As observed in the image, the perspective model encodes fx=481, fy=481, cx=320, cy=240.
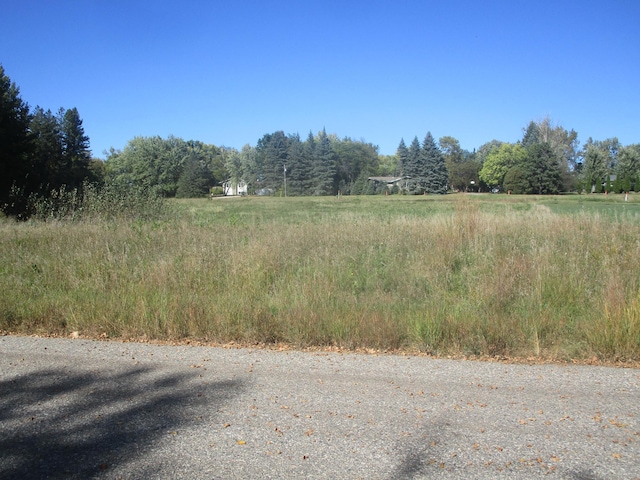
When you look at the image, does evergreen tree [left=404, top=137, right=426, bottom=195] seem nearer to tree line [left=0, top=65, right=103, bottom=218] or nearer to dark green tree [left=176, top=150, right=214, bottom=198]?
dark green tree [left=176, top=150, right=214, bottom=198]

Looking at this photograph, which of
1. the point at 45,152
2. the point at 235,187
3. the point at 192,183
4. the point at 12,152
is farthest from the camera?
the point at 235,187

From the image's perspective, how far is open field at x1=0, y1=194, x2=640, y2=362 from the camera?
228 inches

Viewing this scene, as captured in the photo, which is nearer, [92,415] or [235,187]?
[92,415]

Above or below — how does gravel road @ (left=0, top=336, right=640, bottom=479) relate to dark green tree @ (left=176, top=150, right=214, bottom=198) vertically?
below


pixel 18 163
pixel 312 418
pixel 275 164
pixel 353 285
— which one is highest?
pixel 275 164

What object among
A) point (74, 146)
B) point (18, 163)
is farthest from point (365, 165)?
point (18, 163)

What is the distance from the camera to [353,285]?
8.35 metres

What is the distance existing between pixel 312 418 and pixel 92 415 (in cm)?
175

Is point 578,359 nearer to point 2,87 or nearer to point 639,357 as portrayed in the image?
point 639,357

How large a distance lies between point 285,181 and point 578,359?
96834 mm

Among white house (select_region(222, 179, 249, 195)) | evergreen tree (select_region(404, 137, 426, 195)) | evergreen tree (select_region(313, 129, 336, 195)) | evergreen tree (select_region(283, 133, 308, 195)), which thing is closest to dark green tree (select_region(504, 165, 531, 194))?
evergreen tree (select_region(404, 137, 426, 195))

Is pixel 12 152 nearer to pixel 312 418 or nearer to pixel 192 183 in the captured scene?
pixel 312 418

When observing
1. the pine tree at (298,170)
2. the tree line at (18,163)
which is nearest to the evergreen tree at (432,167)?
the pine tree at (298,170)

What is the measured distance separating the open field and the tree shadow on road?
1.61 metres
